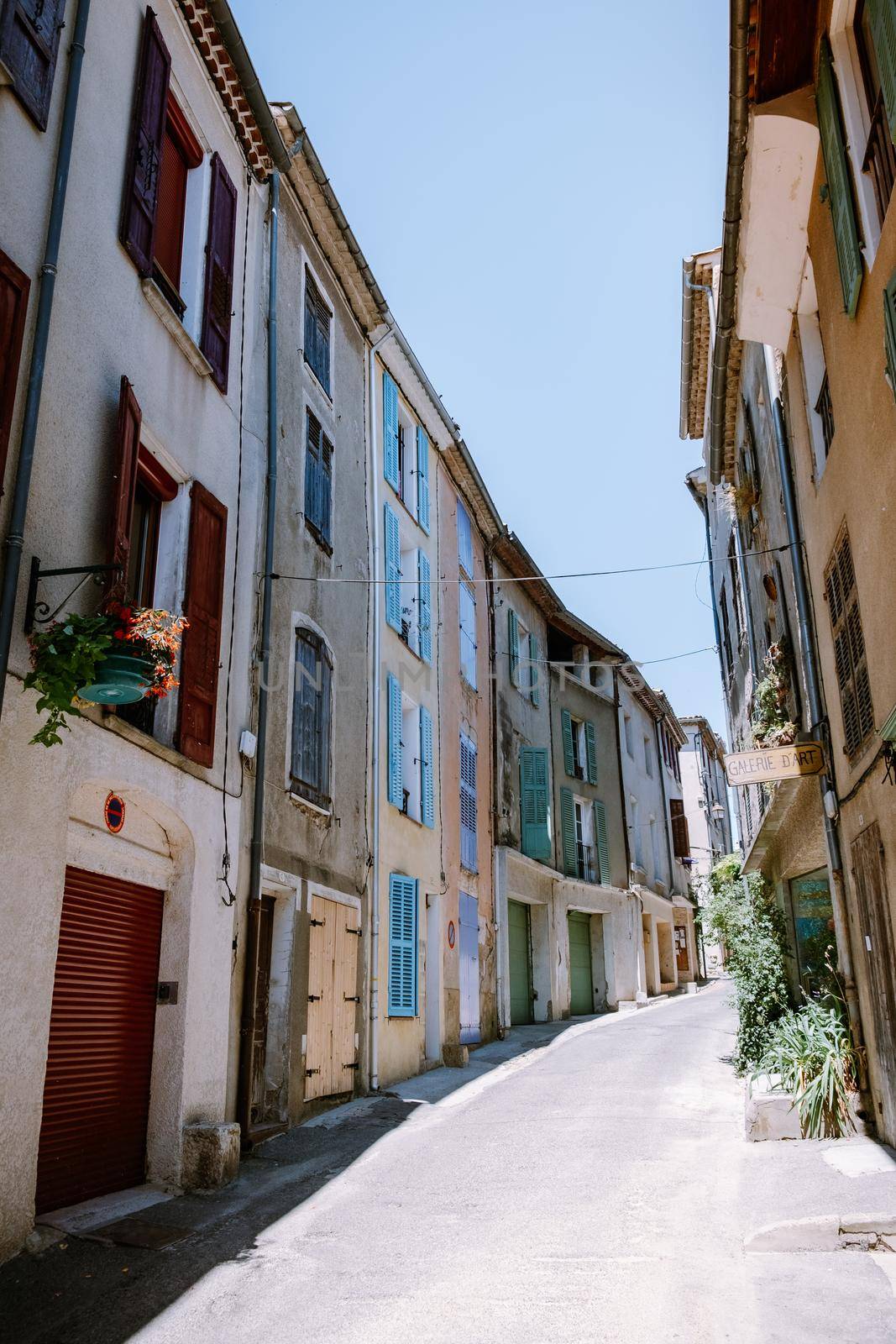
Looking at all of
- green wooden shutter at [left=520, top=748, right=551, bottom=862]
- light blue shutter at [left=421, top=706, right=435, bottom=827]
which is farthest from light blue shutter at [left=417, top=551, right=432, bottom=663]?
green wooden shutter at [left=520, top=748, right=551, bottom=862]

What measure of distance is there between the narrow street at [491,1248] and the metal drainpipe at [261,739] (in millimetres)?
805

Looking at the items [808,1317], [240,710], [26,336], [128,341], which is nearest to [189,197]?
[128,341]

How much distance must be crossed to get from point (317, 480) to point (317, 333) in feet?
6.99

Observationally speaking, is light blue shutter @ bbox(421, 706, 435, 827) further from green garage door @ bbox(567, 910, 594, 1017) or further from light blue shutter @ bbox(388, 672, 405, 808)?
green garage door @ bbox(567, 910, 594, 1017)

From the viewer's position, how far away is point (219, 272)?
9375mm

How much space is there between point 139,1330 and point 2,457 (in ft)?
14.1

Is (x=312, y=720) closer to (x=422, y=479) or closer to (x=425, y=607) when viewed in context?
(x=425, y=607)

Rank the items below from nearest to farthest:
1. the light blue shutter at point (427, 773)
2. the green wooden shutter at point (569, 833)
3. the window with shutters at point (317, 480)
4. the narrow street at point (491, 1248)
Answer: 1. the narrow street at point (491, 1248)
2. the window with shutters at point (317, 480)
3. the light blue shutter at point (427, 773)
4. the green wooden shutter at point (569, 833)

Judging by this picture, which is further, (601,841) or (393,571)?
(601,841)

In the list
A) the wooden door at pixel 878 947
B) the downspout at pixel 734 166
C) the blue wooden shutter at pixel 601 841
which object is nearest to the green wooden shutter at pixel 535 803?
the blue wooden shutter at pixel 601 841

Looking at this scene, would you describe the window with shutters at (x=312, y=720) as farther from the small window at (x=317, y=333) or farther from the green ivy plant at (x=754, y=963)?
the green ivy plant at (x=754, y=963)

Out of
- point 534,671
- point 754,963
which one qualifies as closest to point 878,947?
point 754,963

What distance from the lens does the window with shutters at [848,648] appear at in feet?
25.5

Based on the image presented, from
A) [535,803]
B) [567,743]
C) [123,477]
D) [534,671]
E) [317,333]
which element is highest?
[317,333]
